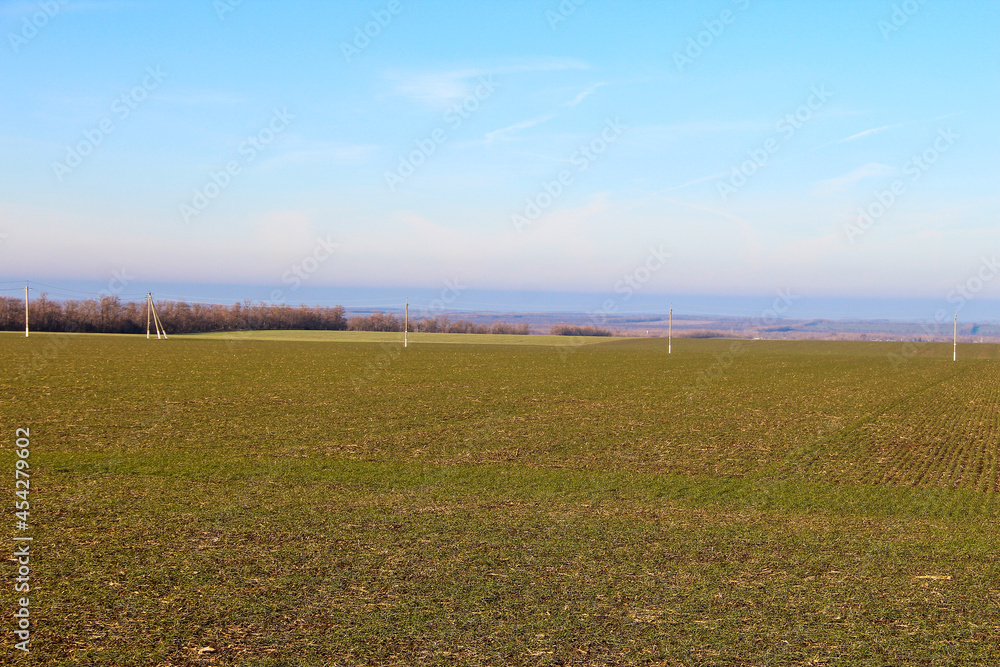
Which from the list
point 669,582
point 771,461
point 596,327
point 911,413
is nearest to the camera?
point 669,582

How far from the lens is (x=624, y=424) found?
19.9 m

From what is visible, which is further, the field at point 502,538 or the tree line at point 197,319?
the tree line at point 197,319

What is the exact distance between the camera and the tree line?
108 m

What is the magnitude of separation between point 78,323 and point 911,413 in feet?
353

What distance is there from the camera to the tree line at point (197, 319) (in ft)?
354

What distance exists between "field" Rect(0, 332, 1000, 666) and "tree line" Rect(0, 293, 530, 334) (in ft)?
320

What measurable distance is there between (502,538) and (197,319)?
4582 inches

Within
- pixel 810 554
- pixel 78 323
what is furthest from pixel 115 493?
pixel 78 323

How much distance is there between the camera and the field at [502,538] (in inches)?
237

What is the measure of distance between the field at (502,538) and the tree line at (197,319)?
9742cm

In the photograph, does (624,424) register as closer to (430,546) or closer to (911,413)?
(911,413)

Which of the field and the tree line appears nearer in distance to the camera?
the field

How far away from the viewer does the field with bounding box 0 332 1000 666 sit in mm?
6031

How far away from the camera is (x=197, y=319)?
117062 millimetres
